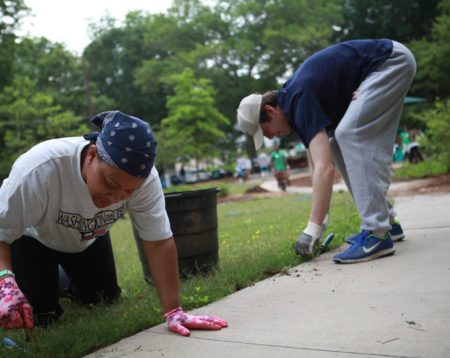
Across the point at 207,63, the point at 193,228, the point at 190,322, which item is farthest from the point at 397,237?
the point at 207,63

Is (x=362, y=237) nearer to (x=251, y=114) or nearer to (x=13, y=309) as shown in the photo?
(x=251, y=114)

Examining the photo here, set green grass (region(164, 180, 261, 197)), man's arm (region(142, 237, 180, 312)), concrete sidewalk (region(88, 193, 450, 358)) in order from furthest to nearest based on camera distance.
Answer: green grass (region(164, 180, 261, 197)) → man's arm (region(142, 237, 180, 312)) → concrete sidewalk (region(88, 193, 450, 358))

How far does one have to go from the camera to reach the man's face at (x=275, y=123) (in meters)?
4.27

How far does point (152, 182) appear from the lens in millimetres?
3012

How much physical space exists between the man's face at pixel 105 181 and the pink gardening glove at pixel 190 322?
688 mm

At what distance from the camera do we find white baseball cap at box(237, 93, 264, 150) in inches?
167

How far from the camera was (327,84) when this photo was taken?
4.15 meters

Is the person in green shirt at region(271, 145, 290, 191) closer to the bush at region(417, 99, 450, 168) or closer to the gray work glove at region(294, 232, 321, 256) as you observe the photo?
the bush at region(417, 99, 450, 168)

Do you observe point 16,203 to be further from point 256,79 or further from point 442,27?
point 256,79

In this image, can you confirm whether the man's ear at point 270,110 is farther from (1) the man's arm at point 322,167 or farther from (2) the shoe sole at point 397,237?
(2) the shoe sole at point 397,237

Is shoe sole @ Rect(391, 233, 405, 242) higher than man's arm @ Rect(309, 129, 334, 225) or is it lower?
lower

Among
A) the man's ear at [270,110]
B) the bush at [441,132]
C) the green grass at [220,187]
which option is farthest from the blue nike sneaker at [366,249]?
the bush at [441,132]

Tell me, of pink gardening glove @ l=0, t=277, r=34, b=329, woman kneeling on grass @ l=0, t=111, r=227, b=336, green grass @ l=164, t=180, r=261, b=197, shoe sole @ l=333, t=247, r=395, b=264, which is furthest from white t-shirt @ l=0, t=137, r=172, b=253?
green grass @ l=164, t=180, r=261, b=197

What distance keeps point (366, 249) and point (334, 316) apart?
129 centimetres
